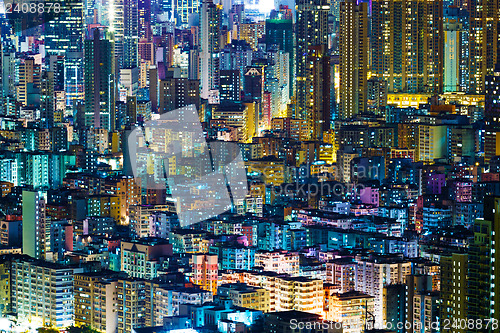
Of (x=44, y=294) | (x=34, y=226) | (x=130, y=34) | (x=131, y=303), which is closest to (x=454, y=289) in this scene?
(x=131, y=303)

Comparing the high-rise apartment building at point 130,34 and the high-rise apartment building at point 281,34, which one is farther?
the high-rise apartment building at point 130,34

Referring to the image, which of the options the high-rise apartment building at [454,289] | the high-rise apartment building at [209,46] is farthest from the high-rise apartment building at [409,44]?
the high-rise apartment building at [454,289]

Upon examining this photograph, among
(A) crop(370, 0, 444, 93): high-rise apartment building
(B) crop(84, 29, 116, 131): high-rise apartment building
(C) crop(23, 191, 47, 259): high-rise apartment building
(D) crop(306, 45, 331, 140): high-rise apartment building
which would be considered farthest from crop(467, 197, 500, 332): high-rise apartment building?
(A) crop(370, 0, 444, 93): high-rise apartment building

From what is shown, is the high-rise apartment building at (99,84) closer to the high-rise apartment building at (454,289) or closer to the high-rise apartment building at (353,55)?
the high-rise apartment building at (353,55)

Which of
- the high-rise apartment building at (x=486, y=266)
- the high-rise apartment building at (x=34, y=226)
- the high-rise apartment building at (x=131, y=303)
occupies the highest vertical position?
the high-rise apartment building at (x=486, y=266)

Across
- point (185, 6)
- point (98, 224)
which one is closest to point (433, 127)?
point (98, 224)
